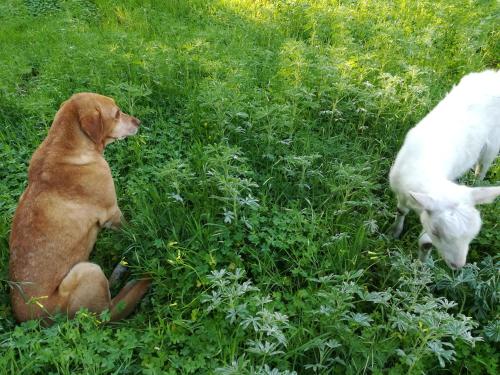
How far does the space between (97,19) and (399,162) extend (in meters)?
5.12

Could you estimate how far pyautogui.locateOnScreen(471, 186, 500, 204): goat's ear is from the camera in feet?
9.20

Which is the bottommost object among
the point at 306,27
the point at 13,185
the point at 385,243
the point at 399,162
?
the point at 13,185

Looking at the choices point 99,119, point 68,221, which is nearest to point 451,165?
point 99,119

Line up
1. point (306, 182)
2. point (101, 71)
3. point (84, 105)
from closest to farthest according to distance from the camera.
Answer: point (84, 105)
point (306, 182)
point (101, 71)

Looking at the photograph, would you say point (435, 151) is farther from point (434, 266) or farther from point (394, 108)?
point (394, 108)

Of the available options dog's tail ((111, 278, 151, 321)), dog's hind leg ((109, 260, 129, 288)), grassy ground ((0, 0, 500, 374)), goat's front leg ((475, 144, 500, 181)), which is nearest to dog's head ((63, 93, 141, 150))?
grassy ground ((0, 0, 500, 374))

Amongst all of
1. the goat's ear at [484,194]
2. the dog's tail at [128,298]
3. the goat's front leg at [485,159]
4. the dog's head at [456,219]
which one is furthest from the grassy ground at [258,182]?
the goat's front leg at [485,159]

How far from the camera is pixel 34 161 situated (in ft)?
10.5

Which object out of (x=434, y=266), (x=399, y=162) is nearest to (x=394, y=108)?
(x=399, y=162)

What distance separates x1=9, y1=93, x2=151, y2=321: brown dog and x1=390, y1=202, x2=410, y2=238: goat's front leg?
207cm

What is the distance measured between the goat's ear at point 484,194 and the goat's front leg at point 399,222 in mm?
730

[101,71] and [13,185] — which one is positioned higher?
[101,71]

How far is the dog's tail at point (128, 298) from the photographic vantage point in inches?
117

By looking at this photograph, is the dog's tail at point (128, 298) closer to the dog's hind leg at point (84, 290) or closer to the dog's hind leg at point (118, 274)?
the dog's hind leg at point (84, 290)
